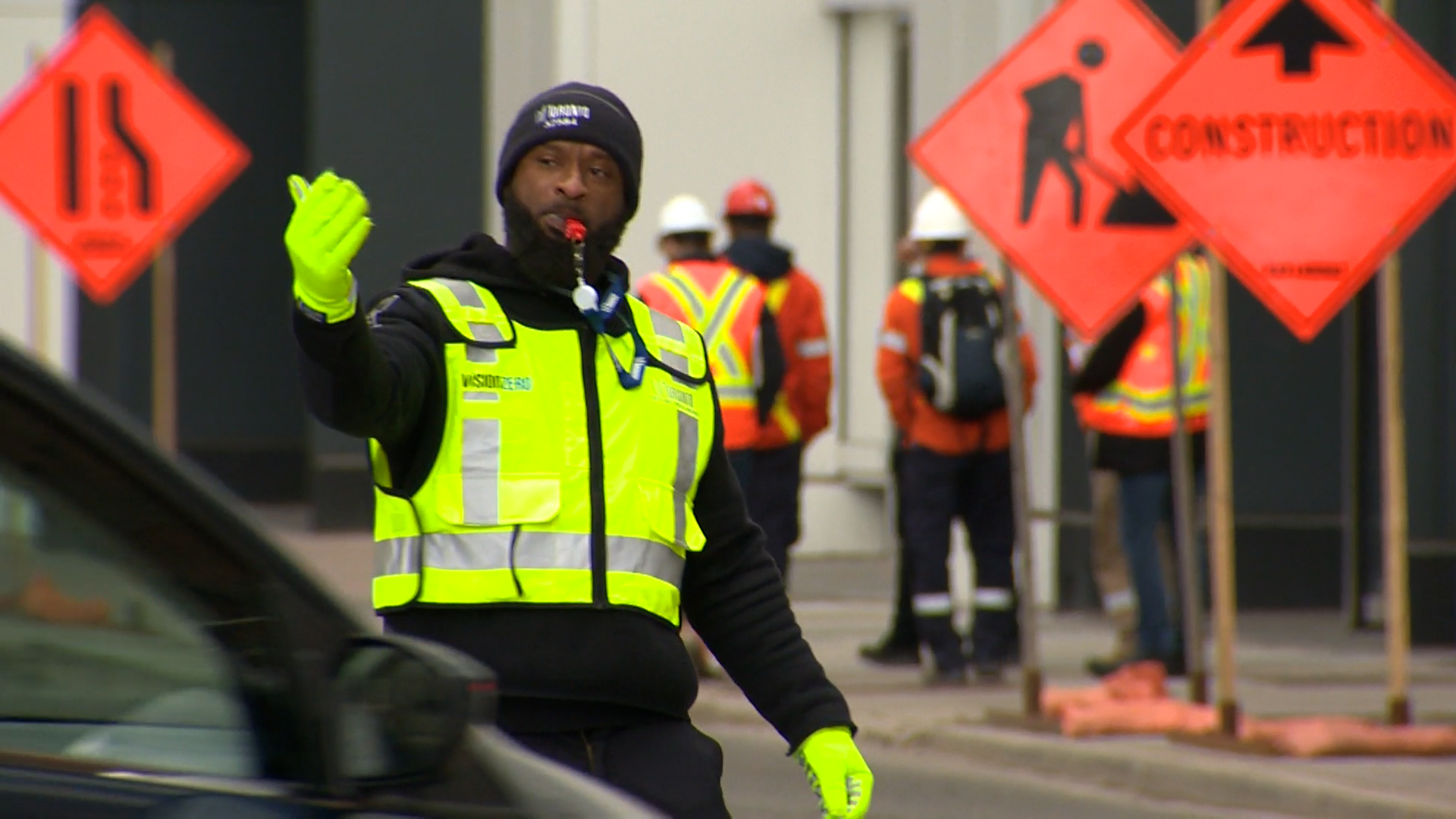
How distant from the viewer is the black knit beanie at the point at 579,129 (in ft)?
12.3

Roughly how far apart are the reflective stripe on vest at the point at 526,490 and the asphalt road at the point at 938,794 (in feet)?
14.4

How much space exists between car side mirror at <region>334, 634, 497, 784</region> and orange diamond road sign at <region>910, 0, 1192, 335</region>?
6494mm

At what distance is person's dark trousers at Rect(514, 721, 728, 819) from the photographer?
353cm

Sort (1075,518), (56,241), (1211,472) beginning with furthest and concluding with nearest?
(1075,518) < (56,241) < (1211,472)

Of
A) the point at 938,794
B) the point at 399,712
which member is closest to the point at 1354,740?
the point at 938,794

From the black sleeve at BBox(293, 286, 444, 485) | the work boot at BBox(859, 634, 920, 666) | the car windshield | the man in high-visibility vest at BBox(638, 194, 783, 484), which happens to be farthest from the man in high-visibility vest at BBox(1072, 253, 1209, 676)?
the car windshield

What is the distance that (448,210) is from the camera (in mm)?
18484

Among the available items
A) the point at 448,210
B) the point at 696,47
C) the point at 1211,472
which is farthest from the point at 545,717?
the point at 448,210

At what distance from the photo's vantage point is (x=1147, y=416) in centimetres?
1048

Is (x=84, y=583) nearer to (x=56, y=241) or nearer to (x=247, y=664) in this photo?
(x=247, y=664)

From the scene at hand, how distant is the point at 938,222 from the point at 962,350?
55 centimetres

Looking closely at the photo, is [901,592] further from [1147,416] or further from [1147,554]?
[1147,416]

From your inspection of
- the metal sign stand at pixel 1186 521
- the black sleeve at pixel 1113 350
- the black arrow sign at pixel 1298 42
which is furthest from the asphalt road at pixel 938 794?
the black arrow sign at pixel 1298 42

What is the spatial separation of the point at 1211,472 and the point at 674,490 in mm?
5244
